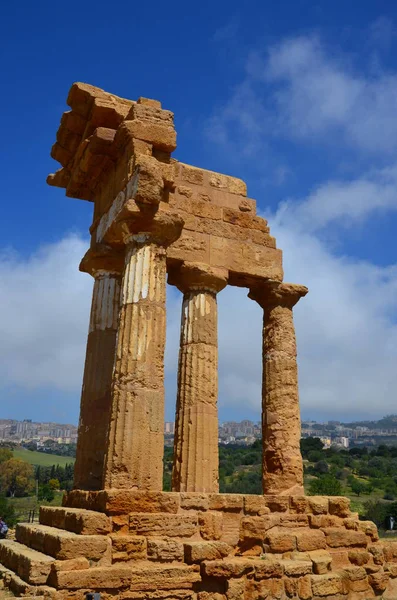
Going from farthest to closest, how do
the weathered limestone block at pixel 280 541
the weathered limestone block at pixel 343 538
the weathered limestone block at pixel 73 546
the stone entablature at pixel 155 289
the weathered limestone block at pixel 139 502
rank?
the weathered limestone block at pixel 343 538 → the weathered limestone block at pixel 280 541 → the stone entablature at pixel 155 289 → the weathered limestone block at pixel 139 502 → the weathered limestone block at pixel 73 546

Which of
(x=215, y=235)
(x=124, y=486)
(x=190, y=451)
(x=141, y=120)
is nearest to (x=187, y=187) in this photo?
(x=215, y=235)

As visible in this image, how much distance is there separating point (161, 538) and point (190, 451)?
401 centimetres

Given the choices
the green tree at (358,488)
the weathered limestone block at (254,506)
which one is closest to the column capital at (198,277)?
the weathered limestone block at (254,506)

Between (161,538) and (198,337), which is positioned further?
(198,337)

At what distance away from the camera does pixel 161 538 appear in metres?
9.81

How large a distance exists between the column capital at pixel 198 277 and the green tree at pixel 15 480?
257 feet

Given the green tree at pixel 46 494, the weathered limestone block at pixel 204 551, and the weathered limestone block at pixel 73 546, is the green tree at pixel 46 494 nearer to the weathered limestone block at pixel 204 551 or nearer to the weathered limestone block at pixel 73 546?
the weathered limestone block at pixel 73 546

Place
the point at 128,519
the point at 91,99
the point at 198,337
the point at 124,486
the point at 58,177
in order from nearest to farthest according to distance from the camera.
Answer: the point at 128,519
the point at 124,486
the point at 91,99
the point at 198,337
the point at 58,177

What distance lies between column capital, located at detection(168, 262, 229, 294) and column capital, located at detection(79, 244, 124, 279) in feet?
5.07

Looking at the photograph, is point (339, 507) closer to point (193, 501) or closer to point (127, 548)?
point (193, 501)

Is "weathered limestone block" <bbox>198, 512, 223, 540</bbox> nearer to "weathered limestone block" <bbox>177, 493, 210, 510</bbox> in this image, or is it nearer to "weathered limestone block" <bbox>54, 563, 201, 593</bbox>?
"weathered limestone block" <bbox>177, 493, 210, 510</bbox>

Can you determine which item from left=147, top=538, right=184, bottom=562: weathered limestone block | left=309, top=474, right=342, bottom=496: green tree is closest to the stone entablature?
left=147, top=538, right=184, bottom=562: weathered limestone block

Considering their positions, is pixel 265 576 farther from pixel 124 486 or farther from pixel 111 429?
pixel 111 429

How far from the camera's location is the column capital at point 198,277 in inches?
585
